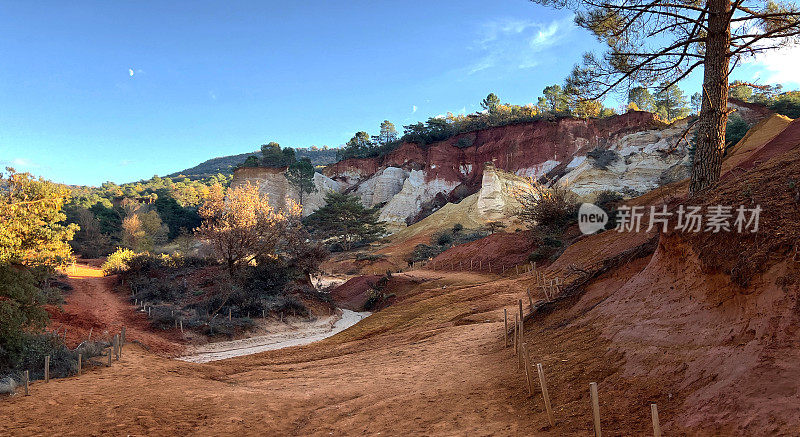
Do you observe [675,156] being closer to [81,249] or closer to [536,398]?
[536,398]

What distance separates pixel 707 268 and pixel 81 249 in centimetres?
5568

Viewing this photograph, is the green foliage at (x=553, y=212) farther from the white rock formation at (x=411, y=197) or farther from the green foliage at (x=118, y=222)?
the green foliage at (x=118, y=222)

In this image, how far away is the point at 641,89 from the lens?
9.50 m

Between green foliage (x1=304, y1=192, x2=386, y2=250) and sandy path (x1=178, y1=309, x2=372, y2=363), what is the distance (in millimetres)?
25359

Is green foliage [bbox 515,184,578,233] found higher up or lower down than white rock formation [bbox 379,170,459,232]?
lower down

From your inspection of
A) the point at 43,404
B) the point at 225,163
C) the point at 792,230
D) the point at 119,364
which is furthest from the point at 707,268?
the point at 225,163

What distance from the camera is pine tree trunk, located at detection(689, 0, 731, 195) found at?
7.89 m

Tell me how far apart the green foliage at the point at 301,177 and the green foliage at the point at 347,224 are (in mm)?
14447

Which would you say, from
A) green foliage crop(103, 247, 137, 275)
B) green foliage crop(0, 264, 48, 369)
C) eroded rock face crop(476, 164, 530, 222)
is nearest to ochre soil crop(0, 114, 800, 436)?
green foliage crop(0, 264, 48, 369)

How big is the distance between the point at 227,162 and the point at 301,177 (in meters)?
103

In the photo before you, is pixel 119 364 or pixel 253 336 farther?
pixel 253 336

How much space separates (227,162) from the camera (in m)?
147

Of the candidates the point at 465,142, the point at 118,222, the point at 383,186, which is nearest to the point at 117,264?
the point at 118,222

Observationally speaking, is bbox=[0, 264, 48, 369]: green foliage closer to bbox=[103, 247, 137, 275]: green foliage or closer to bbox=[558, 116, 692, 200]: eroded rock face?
bbox=[103, 247, 137, 275]: green foliage
